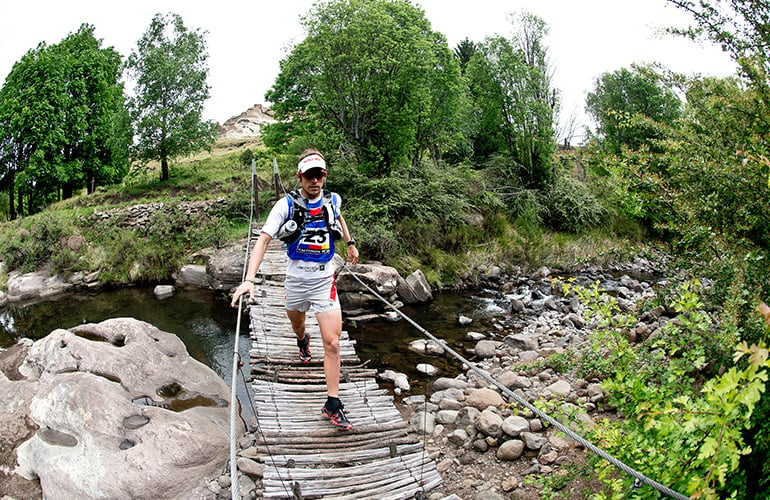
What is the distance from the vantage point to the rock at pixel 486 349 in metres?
7.46

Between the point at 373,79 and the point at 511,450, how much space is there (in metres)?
12.6

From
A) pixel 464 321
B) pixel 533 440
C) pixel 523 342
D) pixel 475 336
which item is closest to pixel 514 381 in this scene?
pixel 533 440

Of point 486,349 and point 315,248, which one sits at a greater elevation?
point 315,248

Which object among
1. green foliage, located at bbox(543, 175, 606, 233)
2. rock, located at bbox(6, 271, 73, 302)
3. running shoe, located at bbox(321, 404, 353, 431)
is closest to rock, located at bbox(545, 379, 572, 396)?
running shoe, located at bbox(321, 404, 353, 431)

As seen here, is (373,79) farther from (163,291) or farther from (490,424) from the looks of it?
(490,424)

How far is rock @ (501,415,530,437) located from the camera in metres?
4.12

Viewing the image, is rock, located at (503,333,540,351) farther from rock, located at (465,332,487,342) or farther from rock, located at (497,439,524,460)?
rock, located at (497,439,524,460)

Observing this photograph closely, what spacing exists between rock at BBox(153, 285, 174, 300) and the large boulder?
673cm

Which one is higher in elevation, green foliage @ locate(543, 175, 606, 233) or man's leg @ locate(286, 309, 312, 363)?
green foliage @ locate(543, 175, 606, 233)

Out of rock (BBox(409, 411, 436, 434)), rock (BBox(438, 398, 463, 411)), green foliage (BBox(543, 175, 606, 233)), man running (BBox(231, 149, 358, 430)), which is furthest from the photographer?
green foliage (BBox(543, 175, 606, 233))

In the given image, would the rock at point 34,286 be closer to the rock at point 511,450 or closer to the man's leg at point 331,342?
the man's leg at point 331,342

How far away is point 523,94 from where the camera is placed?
16.7m

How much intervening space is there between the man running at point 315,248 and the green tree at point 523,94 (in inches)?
566

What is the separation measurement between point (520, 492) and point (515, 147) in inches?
629
